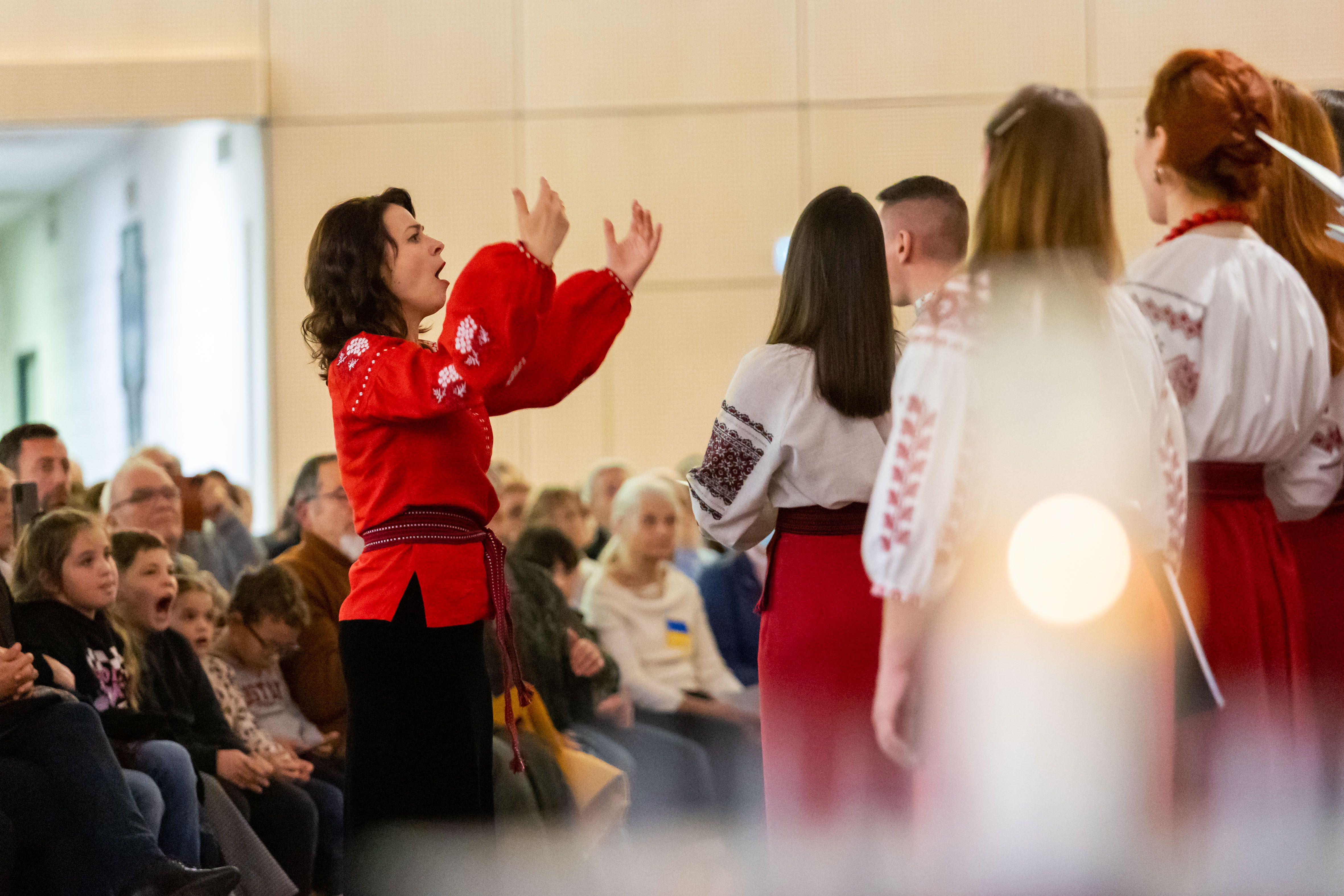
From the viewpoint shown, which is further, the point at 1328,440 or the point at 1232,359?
the point at 1328,440

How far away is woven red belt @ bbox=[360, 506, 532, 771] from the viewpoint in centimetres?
216

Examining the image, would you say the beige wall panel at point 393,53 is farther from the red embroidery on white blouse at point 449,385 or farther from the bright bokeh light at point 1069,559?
the bright bokeh light at point 1069,559

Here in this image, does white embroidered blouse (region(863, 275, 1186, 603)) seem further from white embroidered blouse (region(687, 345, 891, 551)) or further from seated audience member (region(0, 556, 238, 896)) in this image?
seated audience member (region(0, 556, 238, 896))

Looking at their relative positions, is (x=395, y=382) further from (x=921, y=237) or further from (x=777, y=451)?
(x=921, y=237)

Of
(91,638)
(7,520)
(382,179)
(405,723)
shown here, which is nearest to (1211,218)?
(405,723)

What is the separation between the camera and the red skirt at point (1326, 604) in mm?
2080

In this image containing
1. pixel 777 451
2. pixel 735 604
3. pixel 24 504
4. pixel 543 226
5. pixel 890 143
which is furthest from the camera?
pixel 890 143

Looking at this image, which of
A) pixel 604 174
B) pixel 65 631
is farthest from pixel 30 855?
pixel 604 174

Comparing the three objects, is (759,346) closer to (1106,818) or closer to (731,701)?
(1106,818)

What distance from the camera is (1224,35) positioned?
20.5 ft

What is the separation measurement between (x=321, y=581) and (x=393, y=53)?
10.9ft

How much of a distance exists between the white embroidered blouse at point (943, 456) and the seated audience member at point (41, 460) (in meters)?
2.76

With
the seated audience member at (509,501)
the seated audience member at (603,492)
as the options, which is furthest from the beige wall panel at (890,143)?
the seated audience member at (509,501)

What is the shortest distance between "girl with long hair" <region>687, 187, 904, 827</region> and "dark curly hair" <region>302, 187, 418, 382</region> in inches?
22.3
